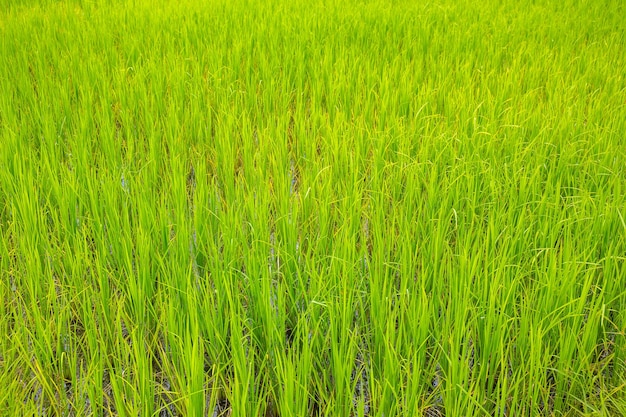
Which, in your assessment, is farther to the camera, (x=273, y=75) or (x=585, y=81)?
(x=273, y=75)

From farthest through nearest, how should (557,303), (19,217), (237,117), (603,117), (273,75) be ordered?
1. (273,75)
2. (237,117)
3. (603,117)
4. (19,217)
5. (557,303)

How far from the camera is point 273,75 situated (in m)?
2.64

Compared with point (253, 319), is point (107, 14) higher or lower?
higher

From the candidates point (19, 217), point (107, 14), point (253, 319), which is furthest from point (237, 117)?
point (107, 14)

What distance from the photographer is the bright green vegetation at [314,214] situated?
3.54 ft

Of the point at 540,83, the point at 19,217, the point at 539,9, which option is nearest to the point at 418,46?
the point at 540,83

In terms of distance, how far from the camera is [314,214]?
164cm

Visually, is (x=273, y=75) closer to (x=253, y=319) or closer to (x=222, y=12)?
(x=222, y=12)

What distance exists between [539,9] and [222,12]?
7.58 feet

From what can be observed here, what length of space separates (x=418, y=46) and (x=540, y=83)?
29.7 inches

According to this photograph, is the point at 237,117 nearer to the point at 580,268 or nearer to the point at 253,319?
the point at 253,319

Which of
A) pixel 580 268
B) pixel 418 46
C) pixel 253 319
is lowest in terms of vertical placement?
pixel 253 319

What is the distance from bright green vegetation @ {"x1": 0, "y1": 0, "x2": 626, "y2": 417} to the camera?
1.08 m

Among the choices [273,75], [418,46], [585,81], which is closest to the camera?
[585,81]
